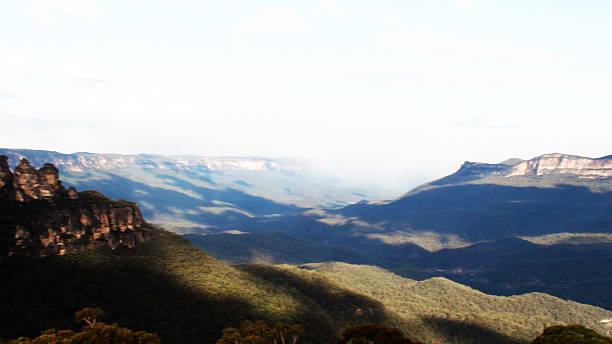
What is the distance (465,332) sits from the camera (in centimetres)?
13675

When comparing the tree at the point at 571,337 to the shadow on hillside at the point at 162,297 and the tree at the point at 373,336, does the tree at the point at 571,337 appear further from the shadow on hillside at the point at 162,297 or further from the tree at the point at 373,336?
the shadow on hillside at the point at 162,297

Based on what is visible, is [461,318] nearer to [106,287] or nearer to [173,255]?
[173,255]

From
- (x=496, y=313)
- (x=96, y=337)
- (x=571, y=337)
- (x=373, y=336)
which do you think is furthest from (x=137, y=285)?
(x=496, y=313)

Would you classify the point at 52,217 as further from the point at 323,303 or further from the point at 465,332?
the point at 465,332

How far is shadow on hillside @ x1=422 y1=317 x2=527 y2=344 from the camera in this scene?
432ft

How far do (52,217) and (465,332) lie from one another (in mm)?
140754

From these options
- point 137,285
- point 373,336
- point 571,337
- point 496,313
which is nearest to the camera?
point 571,337

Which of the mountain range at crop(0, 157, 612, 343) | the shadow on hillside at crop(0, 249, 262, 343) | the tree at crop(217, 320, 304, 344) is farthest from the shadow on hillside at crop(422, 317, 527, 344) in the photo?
the tree at crop(217, 320, 304, 344)

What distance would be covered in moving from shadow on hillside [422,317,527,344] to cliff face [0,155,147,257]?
358 feet

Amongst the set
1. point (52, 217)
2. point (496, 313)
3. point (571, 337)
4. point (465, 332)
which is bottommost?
point (496, 313)

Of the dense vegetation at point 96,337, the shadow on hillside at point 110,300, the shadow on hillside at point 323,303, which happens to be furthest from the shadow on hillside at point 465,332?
the dense vegetation at point 96,337

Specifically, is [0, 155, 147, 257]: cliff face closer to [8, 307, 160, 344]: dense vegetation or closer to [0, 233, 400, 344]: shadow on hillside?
[0, 233, 400, 344]: shadow on hillside

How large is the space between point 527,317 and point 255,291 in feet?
423

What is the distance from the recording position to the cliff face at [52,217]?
3974 inches
